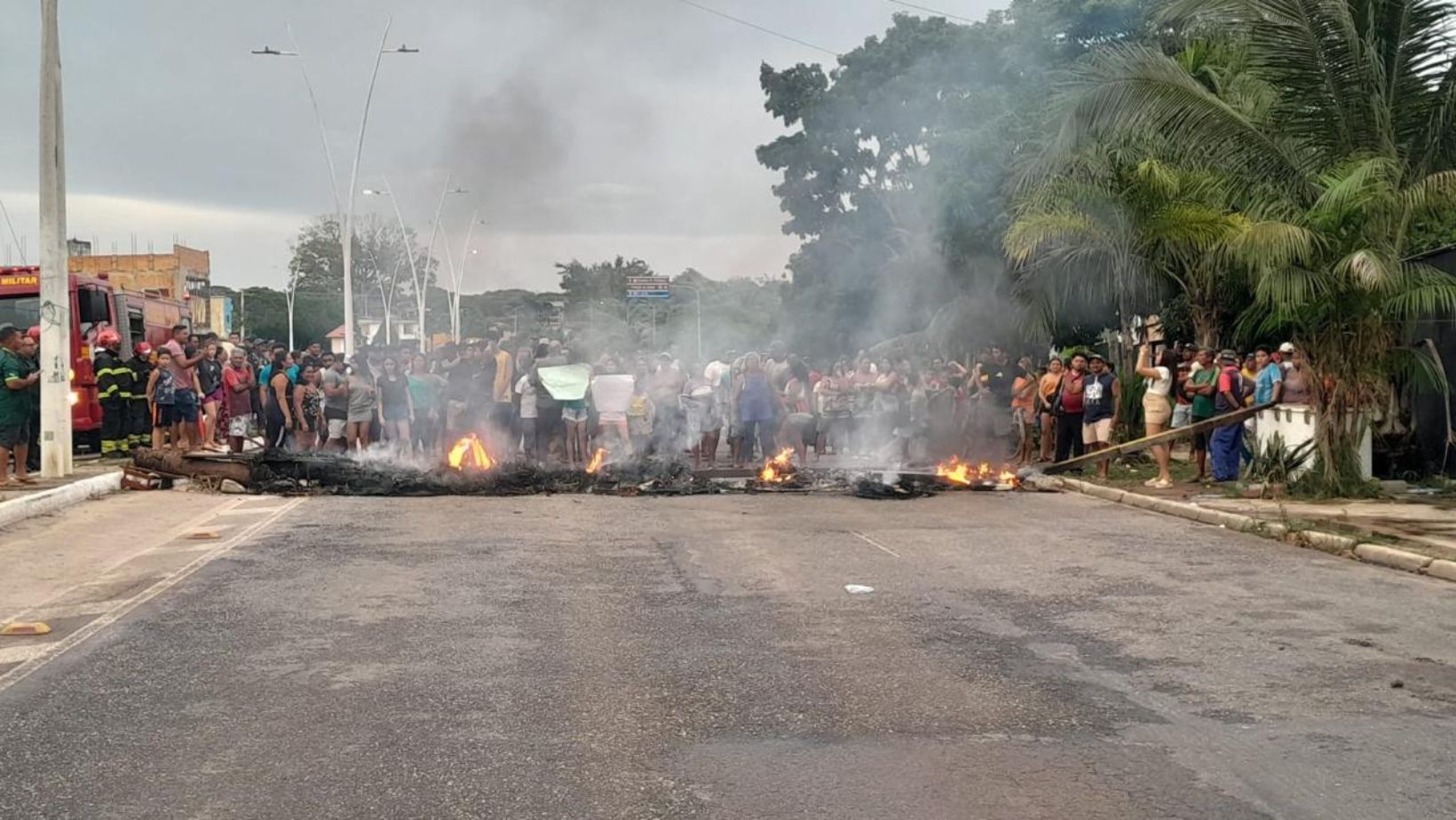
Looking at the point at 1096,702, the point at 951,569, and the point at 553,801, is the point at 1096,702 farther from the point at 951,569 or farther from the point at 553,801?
the point at 951,569

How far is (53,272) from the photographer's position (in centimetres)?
1574

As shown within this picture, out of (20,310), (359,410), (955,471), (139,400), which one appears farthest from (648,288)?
(955,471)

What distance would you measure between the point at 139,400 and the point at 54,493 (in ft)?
20.1

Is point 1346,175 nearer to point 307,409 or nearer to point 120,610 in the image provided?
point 120,610

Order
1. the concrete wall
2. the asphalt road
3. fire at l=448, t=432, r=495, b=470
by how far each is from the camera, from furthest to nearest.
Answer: fire at l=448, t=432, r=495, b=470, the concrete wall, the asphalt road

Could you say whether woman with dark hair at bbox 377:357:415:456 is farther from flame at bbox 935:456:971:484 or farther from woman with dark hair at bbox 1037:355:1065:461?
woman with dark hair at bbox 1037:355:1065:461

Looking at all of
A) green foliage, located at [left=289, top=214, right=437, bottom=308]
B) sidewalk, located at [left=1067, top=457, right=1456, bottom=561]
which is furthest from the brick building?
sidewalk, located at [left=1067, top=457, right=1456, bottom=561]

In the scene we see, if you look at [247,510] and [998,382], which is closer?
[247,510]

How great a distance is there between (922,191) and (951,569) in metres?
23.0

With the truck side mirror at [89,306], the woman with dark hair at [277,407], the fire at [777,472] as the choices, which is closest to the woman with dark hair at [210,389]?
the woman with dark hair at [277,407]

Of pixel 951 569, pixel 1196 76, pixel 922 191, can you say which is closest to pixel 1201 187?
pixel 1196 76

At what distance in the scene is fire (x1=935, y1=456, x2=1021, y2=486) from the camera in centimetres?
1614

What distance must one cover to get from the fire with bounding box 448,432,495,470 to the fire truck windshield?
7.47 m

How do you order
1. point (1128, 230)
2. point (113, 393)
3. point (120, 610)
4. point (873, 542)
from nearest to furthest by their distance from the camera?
point (120, 610), point (873, 542), point (1128, 230), point (113, 393)
